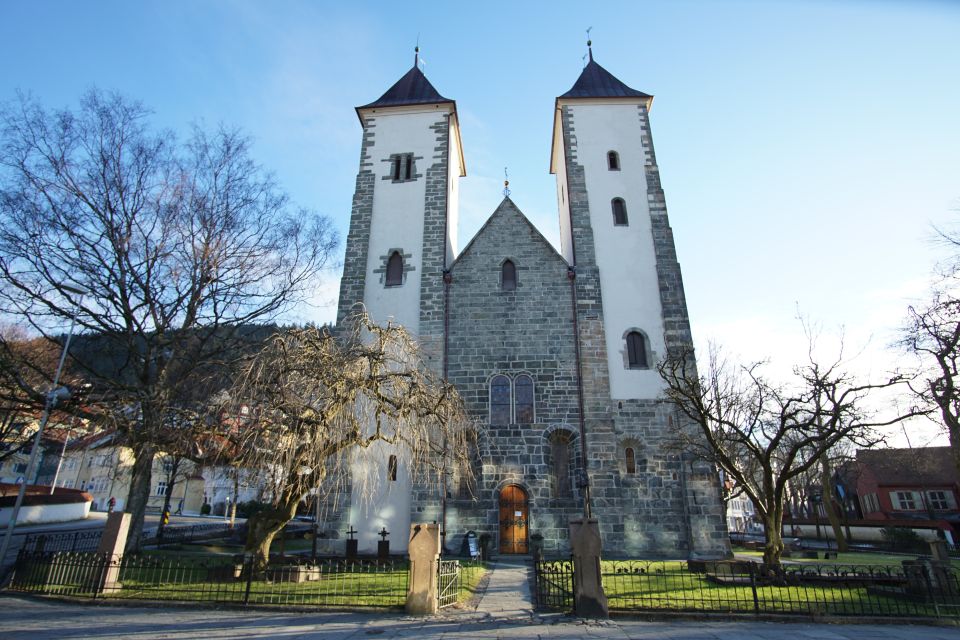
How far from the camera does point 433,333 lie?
62.7 ft

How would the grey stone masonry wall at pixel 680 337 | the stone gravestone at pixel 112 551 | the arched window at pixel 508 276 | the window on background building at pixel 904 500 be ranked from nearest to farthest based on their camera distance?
1. the stone gravestone at pixel 112 551
2. the grey stone masonry wall at pixel 680 337
3. the arched window at pixel 508 276
4. the window on background building at pixel 904 500

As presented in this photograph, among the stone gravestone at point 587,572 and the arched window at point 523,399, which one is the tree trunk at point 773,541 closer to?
the stone gravestone at point 587,572

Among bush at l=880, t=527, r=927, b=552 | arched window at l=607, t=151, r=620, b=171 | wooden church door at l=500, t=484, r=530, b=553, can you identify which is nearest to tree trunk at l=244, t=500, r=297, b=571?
wooden church door at l=500, t=484, r=530, b=553

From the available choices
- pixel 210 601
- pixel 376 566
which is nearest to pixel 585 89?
pixel 376 566

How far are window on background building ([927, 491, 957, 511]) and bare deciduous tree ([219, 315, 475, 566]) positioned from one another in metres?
38.9

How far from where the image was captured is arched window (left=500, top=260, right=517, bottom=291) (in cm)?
1986

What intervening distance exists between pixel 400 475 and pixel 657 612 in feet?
34.4

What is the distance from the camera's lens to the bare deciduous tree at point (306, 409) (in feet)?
34.7

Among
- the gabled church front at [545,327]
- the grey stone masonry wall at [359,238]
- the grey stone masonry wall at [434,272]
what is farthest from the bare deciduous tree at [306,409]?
the grey stone masonry wall at [359,238]

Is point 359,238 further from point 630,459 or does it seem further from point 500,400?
point 630,459

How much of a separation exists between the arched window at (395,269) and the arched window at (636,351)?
8.96 meters

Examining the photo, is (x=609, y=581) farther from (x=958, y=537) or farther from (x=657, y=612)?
(x=958, y=537)

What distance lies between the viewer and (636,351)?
1886cm

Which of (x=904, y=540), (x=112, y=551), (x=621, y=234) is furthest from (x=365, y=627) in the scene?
(x=904, y=540)
